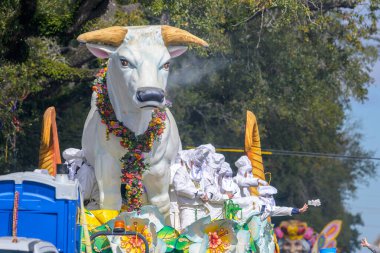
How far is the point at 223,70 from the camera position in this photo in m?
27.1

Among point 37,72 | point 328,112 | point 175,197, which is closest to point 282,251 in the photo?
point 328,112

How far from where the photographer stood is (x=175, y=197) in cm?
1503

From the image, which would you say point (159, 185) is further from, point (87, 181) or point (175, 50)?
point (175, 50)

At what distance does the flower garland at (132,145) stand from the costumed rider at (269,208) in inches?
67.2

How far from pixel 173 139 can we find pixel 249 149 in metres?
2.39

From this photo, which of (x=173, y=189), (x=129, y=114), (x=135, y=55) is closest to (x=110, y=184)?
(x=129, y=114)

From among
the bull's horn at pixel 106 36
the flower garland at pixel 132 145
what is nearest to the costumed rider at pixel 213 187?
the flower garland at pixel 132 145

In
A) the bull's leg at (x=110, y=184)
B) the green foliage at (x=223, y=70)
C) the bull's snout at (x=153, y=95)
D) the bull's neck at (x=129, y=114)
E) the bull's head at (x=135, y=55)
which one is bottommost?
the bull's leg at (x=110, y=184)

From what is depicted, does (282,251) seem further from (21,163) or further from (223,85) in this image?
(21,163)

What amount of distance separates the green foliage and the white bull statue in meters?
3.67

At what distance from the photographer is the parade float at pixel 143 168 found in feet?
42.6

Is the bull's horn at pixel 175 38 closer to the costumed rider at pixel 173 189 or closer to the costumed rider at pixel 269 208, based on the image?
the costumed rider at pixel 173 189

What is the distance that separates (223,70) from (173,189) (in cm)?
1234

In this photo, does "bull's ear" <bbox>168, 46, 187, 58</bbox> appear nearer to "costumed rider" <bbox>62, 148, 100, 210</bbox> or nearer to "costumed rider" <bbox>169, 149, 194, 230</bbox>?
"costumed rider" <bbox>169, 149, 194, 230</bbox>
